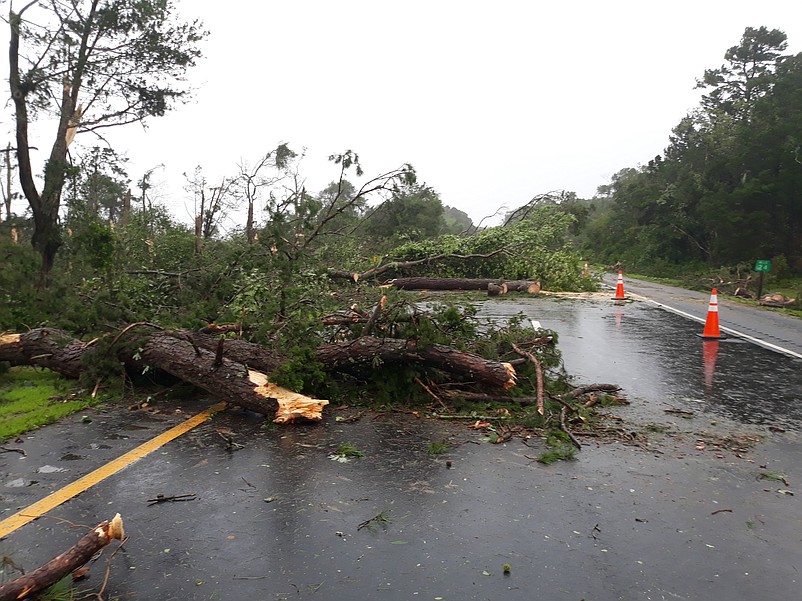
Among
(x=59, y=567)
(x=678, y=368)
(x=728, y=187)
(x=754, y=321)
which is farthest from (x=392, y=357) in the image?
(x=728, y=187)

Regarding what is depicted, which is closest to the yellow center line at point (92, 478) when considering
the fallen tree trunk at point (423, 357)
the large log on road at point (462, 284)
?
the fallen tree trunk at point (423, 357)

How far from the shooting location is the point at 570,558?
8.82ft

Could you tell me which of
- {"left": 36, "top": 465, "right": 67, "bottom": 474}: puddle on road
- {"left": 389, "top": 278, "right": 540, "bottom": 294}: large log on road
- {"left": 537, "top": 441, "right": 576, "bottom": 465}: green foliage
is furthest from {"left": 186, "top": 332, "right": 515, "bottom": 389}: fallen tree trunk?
{"left": 389, "top": 278, "right": 540, "bottom": 294}: large log on road

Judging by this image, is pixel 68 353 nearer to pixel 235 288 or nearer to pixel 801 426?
pixel 235 288

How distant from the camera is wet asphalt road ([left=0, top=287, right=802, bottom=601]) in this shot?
2510mm

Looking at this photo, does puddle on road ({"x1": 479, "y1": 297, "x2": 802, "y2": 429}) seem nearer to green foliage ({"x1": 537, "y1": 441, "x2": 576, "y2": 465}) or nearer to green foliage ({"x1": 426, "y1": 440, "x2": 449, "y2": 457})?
green foliage ({"x1": 537, "y1": 441, "x2": 576, "y2": 465})

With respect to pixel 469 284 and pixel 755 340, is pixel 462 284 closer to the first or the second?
pixel 469 284

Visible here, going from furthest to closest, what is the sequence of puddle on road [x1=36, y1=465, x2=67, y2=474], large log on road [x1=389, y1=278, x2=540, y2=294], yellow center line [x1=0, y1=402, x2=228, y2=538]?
large log on road [x1=389, y1=278, x2=540, y2=294], puddle on road [x1=36, y1=465, x2=67, y2=474], yellow center line [x1=0, y1=402, x2=228, y2=538]

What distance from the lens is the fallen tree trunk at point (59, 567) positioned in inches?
87.8

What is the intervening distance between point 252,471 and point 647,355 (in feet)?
19.8

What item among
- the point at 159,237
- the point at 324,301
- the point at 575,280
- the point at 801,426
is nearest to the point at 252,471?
the point at 324,301

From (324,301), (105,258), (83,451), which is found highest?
(105,258)

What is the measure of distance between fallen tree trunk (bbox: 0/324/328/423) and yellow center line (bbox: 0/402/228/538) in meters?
0.39

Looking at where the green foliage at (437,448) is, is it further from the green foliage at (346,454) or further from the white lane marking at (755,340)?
the white lane marking at (755,340)
